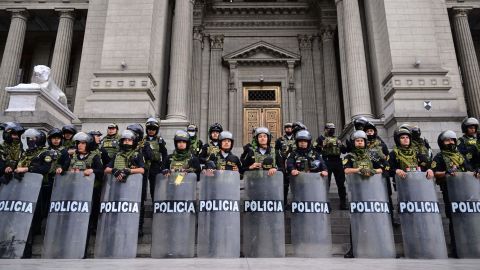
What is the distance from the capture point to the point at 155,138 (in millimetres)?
8227

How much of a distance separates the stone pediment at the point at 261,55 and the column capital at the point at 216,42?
1135 millimetres

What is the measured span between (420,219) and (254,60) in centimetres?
1979

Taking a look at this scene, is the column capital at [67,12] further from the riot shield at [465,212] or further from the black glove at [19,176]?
the riot shield at [465,212]

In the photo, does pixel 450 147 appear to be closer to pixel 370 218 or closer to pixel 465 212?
pixel 465 212

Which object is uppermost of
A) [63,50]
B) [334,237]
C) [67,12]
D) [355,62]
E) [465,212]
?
[67,12]

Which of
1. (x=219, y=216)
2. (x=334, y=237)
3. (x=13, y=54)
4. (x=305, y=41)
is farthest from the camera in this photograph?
(x=305, y=41)

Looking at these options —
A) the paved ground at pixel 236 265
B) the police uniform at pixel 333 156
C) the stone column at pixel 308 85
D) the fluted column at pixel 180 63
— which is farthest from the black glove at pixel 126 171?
the stone column at pixel 308 85

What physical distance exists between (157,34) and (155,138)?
10360mm

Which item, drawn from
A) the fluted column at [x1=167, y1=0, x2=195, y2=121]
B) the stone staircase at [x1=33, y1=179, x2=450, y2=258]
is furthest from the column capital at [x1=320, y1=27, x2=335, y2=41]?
the stone staircase at [x1=33, y1=179, x2=450, y2=258]

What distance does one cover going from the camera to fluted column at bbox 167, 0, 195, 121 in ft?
56.4

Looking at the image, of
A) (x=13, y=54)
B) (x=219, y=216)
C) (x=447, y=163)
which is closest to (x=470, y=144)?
(x=447, y=163)

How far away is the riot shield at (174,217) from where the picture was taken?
19.1 ft

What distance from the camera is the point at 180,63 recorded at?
18.1 metres

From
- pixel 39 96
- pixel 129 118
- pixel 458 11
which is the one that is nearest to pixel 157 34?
pixel 129 118
